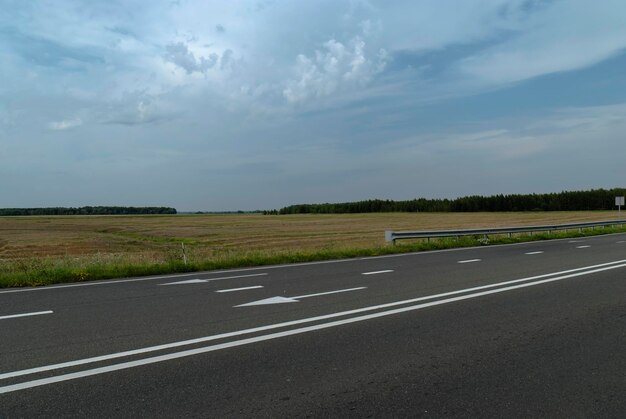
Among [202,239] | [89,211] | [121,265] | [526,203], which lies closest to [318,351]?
[121,265]

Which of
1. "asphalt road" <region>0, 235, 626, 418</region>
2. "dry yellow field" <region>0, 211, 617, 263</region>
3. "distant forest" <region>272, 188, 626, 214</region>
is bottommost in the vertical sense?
"dry yellow field" <region>0, 211, 617, 263</region>

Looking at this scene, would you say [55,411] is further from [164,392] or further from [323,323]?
[323,323]

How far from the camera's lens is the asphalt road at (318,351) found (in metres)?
4.34

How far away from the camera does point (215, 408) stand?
423 cm

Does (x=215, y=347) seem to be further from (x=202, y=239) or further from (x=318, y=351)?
(x=202, y=239)

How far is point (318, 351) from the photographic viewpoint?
5.83 metres

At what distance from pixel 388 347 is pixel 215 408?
2483mm

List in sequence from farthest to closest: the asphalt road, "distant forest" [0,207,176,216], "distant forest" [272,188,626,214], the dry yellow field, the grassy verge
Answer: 1. "distant forest" [0,207,176,216]
2. "distant forest" [272,188,626,214]
3. the dry yellow field
4. the grassy verge
5. the asphalt road

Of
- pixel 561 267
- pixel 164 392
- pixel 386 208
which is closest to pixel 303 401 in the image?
pixel 164 392

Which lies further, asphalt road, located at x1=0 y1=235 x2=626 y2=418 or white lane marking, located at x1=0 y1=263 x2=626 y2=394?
white lane marking, located at x1=0 y1=263 x2=626 y2=394

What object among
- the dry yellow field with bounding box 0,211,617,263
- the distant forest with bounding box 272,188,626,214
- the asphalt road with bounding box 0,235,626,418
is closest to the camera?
the asphalt road with bounding box 0,235,626,418

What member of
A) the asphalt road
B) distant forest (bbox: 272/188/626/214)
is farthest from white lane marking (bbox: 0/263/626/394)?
distant forest (bbox: 272/188/626/214)

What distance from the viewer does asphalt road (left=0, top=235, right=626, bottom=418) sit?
4340mm

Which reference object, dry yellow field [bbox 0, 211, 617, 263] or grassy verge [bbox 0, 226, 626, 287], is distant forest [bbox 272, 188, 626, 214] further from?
grassy verge [bbox 0, 226, 626, 287]
